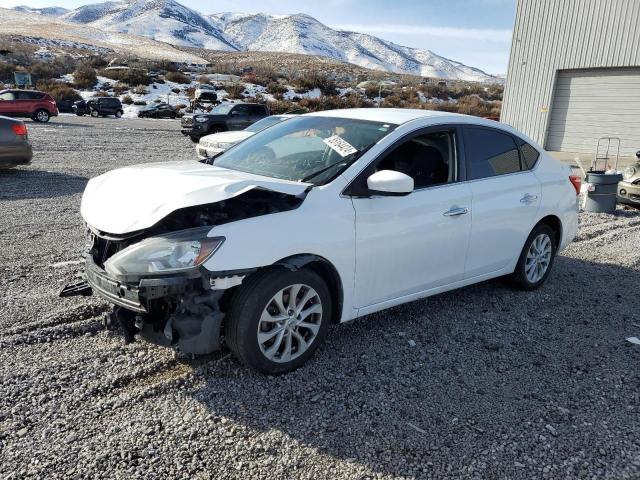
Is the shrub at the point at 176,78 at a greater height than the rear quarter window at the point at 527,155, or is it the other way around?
the shrub at the point at 176,78

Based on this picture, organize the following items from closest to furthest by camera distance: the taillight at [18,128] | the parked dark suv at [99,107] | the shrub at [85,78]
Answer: the taillight at [18,128]
the parked dark suv at [99,107]
the shrub at [85,78]

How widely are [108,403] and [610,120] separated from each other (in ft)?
63.4

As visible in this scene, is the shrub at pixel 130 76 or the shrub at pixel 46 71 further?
the shrub at pixel 130 76

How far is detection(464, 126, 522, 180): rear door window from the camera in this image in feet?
14.9

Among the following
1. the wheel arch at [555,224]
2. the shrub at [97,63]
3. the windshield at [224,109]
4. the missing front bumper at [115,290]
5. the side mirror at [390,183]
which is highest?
the shrub at [97,63]

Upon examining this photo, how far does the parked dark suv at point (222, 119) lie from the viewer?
2056cm

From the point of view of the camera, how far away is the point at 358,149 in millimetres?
3914

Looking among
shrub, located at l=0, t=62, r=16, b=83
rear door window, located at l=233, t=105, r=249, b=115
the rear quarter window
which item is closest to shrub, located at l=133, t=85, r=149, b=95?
shrub, located at l=0, t=62, r=16, b=83

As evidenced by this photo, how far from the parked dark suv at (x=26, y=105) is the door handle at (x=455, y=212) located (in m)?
27.5

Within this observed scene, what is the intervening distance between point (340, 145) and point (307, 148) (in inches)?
12.9

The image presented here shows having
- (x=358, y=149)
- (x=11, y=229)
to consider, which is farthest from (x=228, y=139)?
(x=358, y=149)

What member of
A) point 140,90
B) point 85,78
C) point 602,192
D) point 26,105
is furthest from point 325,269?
point 85,78

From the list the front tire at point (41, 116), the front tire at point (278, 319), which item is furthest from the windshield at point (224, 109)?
the front tire at point (278, 319)

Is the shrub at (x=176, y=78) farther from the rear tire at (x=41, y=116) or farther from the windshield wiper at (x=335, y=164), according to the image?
the windshield wiper at (x=335, y=164)
